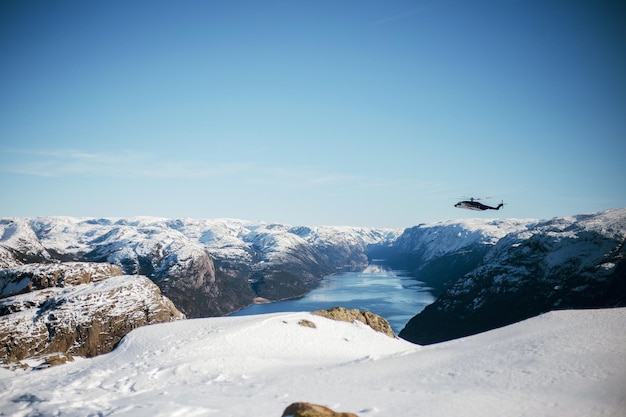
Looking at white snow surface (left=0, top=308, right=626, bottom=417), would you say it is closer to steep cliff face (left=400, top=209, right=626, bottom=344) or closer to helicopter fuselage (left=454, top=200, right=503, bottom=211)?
helicopter fuselage (left=454, top=200, right=503, bottom=211)

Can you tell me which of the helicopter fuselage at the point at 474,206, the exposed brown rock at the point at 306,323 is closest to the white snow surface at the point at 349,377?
the exposed brown rock at the point at 306,323

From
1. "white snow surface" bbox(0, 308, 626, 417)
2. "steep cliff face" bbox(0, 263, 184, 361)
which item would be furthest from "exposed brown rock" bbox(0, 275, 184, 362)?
"white snow surface" bbox(0, 308, 626, 417)

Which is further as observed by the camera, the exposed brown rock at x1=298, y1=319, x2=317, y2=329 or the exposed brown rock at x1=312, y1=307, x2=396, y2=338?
the exposed brown rock at x1=312, y1=307, x2=396, y2=338

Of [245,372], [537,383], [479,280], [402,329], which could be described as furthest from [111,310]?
[479,280]

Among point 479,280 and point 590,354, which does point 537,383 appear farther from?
point 479,280

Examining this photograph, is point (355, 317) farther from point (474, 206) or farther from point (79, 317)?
point (79, 317)

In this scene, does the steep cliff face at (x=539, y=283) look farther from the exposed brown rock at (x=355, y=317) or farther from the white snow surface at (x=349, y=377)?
the white snow surface at (x=349, y=377)

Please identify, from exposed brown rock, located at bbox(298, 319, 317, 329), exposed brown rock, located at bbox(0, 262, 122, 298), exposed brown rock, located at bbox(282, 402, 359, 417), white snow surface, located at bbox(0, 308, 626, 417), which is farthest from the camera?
exposed brown rock, located at bbox(0, 262, 122, 298)
